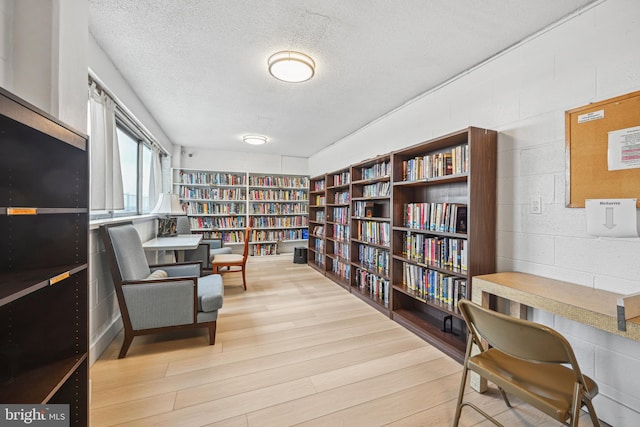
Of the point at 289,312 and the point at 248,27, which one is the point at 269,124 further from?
the point at 289,312

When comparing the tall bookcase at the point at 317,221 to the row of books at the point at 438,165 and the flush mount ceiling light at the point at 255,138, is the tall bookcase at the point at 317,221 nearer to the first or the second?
the flush mount ceiling light at the point at 255,138

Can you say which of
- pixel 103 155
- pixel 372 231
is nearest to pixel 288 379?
pixel 372 231

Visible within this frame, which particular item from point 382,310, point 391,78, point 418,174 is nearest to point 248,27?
point 391,78

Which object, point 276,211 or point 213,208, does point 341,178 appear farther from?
point 213,208

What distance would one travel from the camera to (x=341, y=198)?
14.2 feet

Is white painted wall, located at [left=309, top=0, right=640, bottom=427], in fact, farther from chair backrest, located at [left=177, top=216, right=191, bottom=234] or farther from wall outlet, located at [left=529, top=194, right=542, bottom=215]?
chair backrest, located at [left=177, top=216, right=191, bottom=234]

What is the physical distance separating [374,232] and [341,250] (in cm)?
110

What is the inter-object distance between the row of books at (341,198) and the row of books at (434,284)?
167cm

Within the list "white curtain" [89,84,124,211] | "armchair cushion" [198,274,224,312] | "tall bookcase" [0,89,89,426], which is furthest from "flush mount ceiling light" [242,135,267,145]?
"tall bookcase" [0,89,89,426]

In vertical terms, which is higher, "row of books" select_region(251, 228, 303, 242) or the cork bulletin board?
the cork bulletin board

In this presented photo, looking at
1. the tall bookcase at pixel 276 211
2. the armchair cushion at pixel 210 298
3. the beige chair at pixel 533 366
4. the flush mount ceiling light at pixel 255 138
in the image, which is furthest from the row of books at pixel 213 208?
the beige chair at pixel 533 366

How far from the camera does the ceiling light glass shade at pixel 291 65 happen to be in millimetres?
2104

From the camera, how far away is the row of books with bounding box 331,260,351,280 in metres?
3.90

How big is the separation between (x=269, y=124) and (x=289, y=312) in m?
2.77
